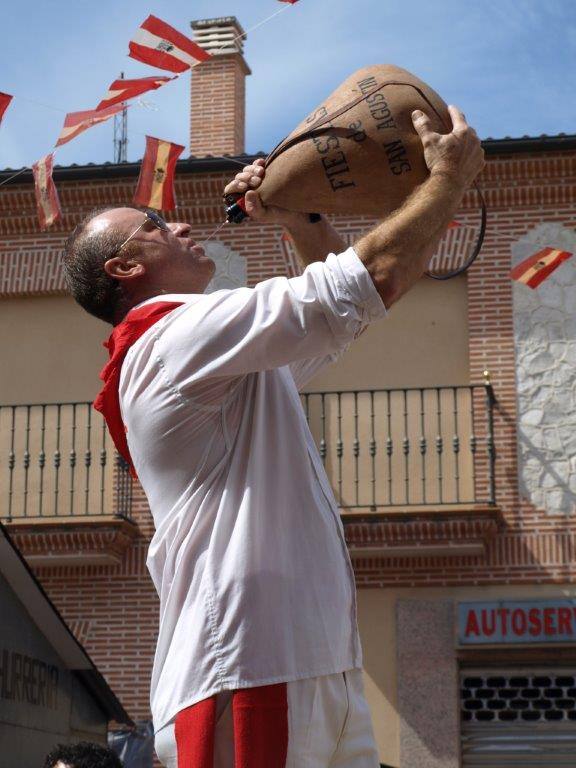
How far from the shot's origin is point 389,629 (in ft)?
45.4

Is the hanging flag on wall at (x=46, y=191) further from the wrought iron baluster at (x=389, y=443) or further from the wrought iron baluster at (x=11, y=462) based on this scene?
the wrought iron baluster at (x=389, y=443)

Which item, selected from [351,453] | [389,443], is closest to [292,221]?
[389,443]

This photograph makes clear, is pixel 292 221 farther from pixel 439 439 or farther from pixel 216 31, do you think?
pixel 216 31

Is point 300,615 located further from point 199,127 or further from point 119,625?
point 199,127

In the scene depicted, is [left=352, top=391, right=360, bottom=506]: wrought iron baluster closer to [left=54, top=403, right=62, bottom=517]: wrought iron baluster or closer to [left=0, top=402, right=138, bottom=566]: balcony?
[left=0, top=402, right=138, bottom=566]: balcony

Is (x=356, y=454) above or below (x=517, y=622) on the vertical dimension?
above

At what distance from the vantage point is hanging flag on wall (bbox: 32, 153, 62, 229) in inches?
474

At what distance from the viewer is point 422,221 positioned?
2.76 metres

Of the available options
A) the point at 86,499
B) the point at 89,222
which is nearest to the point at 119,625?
the point at 86,499

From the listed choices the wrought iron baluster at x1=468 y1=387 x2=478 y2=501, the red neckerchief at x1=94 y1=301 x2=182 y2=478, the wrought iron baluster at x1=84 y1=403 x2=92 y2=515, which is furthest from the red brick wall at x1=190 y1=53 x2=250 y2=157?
the red neckerchief at x1=94 y1=301 x2=182 y2=478

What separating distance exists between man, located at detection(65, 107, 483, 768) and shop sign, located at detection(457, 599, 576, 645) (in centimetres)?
1112

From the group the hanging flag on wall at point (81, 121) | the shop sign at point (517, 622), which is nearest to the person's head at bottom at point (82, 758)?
the hanging flag on wall at point (81, 121)

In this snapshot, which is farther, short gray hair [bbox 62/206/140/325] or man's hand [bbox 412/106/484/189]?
short gray hair [bbox 62/206/140/325]

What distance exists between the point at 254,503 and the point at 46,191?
1004 cm
